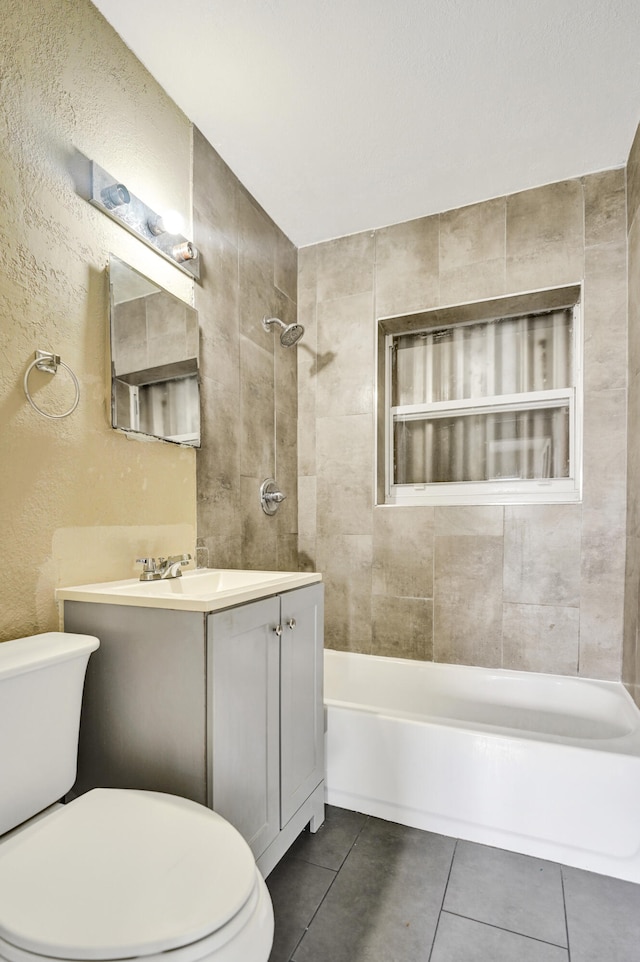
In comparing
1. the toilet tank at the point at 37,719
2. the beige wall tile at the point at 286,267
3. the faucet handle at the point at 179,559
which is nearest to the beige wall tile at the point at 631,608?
the faucet handle at the point at 179,559

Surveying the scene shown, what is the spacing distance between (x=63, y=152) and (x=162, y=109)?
606 millimetres

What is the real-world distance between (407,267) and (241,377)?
1.05 meters

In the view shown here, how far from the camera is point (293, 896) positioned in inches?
55.5

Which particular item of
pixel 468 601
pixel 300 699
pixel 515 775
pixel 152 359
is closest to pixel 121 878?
pixel 300 699

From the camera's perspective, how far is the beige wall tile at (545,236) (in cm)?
223

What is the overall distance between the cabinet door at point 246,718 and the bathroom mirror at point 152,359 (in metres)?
0.74

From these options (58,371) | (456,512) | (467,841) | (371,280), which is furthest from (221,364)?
(467,841)

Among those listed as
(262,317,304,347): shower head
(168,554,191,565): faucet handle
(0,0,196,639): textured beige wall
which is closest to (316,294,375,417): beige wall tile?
(262,317,304,347): shower head

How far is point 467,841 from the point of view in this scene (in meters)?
1.66

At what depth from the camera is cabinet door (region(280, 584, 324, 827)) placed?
1.46 m

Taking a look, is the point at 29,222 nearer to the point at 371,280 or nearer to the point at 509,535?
the point at 371,280

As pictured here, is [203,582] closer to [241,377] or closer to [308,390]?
[241,377]

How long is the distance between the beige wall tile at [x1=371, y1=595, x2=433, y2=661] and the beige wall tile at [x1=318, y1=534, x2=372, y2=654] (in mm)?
49

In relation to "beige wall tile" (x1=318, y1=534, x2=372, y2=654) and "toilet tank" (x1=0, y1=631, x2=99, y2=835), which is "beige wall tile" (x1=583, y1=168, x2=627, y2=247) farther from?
"toilet tank" (x1=0, y1=631, x2=99, y2=835)
